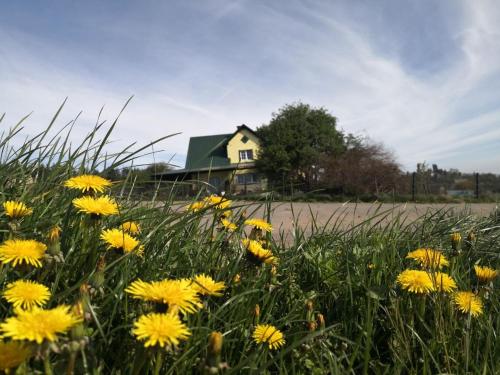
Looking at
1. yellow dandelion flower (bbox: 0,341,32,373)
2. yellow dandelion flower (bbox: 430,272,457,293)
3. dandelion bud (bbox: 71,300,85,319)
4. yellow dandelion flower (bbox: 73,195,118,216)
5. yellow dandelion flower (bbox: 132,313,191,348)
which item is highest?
yellow dandelion flower (bbox: 73,195,118,216)

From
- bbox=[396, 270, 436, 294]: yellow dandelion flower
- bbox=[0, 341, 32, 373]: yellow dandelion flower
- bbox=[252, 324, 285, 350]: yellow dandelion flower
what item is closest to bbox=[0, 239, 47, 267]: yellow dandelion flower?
bbox=[0, 341, 32, 373]: yellow dandelion flower

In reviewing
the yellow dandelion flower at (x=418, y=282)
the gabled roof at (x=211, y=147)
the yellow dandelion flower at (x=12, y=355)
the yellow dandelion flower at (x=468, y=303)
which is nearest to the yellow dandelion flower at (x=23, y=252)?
the yellow dandelion flower at (x=12, y=355)

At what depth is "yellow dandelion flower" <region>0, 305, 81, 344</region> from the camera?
648 mm

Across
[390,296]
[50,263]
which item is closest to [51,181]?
[50,263]

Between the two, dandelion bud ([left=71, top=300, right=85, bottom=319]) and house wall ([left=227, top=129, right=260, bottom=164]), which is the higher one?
house wall ([left=227, top=129, right=260, bottom=164])

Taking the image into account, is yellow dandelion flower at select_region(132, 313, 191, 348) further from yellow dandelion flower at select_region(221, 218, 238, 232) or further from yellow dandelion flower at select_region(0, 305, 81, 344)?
yellow dandelion flower at select_region(221, 218, 238, 232)

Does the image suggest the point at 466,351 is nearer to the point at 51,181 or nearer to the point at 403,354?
the point at 403,354

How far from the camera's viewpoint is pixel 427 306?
1.50 metres

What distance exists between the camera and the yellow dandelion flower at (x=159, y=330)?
0.71 meters

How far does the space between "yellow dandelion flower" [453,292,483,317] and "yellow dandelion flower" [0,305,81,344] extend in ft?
3.88

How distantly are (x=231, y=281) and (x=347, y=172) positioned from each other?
21.6 m

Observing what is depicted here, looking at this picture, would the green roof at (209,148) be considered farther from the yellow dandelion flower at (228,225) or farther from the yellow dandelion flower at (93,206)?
the yellow dandelion flower at (93,206)

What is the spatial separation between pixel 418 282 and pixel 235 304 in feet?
1.92

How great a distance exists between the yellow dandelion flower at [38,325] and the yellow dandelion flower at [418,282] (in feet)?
3.27
